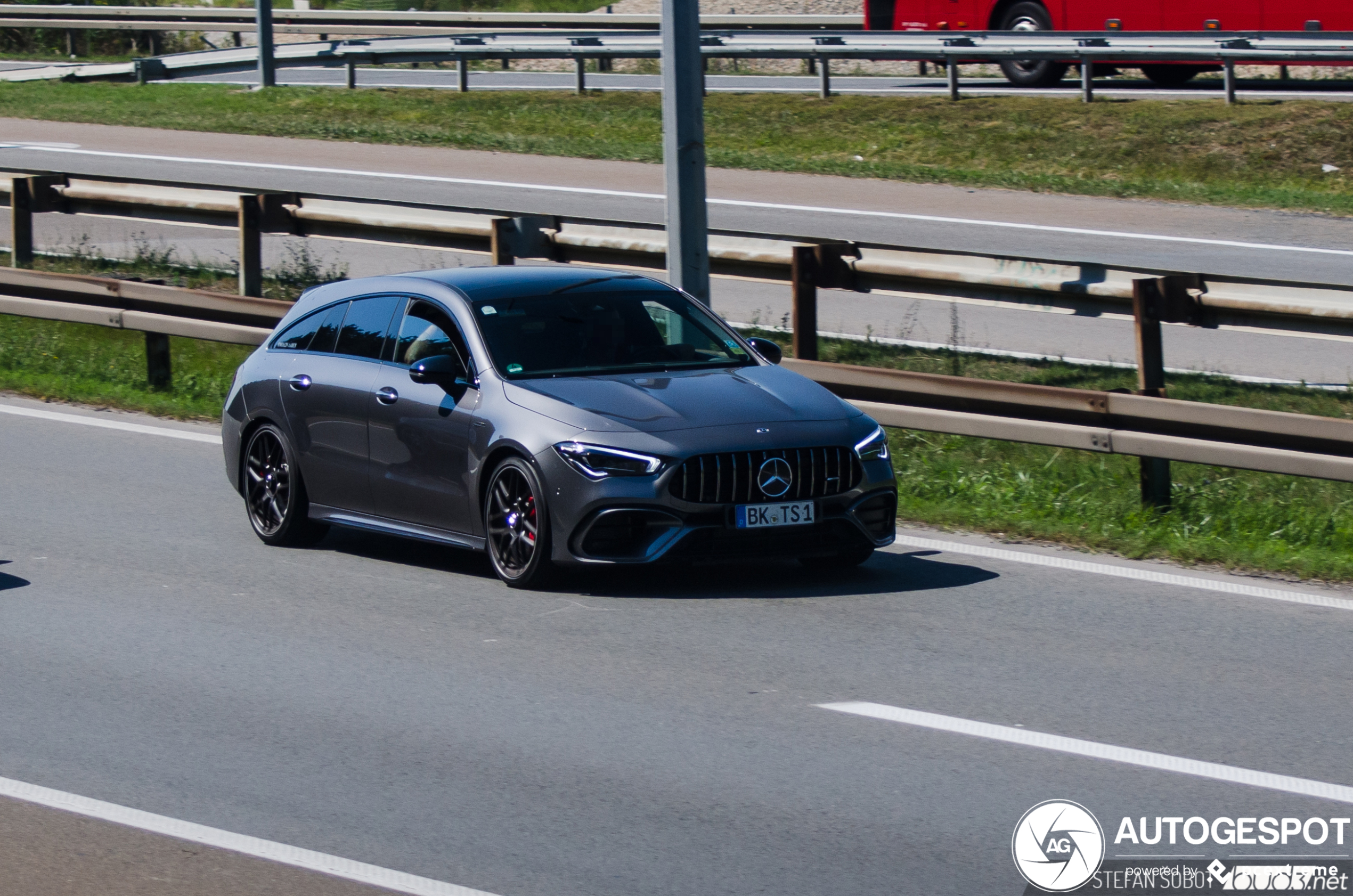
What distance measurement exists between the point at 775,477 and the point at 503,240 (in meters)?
6.02

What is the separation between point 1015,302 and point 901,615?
4020 mm

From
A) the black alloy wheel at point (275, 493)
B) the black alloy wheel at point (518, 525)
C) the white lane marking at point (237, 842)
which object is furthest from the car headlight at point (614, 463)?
the white lane marking at point (237, 842)

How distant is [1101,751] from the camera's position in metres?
6.59

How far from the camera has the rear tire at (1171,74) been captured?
96.6 feet

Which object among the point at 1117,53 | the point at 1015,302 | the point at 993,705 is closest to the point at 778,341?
the point at 1015,302

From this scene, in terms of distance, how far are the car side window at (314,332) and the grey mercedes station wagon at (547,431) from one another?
1 cm

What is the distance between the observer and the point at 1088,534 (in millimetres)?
10141

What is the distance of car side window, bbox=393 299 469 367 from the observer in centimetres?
970

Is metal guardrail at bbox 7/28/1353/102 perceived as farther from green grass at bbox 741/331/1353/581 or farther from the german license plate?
the german license plate

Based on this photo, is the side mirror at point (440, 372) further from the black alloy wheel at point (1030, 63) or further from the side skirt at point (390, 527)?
the black alloy wheel at point (1030, 63)

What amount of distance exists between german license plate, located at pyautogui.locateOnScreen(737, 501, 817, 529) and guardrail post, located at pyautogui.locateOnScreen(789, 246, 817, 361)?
11.9ft

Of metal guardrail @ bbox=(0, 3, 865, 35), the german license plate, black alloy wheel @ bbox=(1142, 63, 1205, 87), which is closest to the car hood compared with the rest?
the german license plate

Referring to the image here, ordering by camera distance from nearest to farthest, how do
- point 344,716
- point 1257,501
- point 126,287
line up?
point 344,716, point 1257,501, point 126,287

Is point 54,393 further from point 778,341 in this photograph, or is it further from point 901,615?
point 901,615
